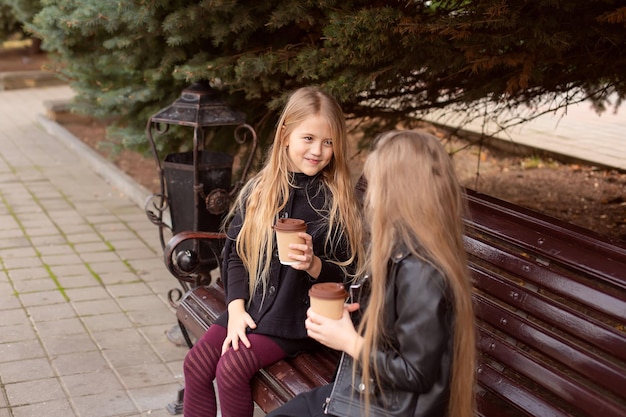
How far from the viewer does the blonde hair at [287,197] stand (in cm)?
319

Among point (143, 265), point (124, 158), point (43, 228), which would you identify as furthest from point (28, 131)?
point (143, 265)

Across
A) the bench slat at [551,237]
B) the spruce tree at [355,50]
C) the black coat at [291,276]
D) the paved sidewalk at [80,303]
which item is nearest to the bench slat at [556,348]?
the bench slat at [551,237]

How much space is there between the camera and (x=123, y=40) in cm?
531

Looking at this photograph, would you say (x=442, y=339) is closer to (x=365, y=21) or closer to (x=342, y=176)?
(x=342, y=176)

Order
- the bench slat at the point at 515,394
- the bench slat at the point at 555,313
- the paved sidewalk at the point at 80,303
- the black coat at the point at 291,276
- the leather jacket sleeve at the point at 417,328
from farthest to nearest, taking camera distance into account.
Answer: the paved sidewalk at the point at 80,303, the black coat at the point at 291,276, the bench slat at the point at 515,394, the bench slat at the point at 555,313, the leather jacket sleeve at the point at 417,328

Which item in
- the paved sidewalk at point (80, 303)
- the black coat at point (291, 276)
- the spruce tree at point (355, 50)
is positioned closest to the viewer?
the black coat at point (291, 276)

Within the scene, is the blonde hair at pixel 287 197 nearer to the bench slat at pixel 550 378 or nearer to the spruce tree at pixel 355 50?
the bench slat at pixel 550 378

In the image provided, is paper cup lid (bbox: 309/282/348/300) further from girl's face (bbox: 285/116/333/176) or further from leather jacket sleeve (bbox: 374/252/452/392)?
girl's face (bbox: 285/116/333/176)

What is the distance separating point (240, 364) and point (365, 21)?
1.72 meters

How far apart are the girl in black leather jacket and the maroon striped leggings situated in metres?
0.69

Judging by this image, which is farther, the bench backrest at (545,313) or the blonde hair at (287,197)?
the blonde hair at (287,197)

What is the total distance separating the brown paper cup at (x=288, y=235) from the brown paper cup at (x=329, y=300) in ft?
1.32

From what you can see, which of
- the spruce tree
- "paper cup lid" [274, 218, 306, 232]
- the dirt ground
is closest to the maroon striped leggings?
"paper cup lid" [274, 218, 306, 232]

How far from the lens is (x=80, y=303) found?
5.12 metres
